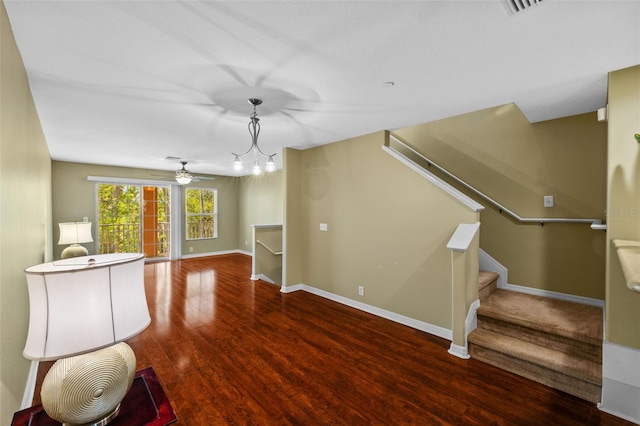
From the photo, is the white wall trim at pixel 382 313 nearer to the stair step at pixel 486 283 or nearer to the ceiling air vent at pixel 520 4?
the stair step at pixel 486 283

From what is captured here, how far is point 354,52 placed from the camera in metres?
1.84

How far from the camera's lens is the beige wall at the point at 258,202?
7391mm

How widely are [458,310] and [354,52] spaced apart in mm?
2506

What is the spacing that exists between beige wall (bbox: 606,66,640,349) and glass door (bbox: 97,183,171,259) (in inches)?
331

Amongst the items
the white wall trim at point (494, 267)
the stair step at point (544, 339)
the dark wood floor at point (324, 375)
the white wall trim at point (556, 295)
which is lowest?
the dark wood floor at point (324, 375)

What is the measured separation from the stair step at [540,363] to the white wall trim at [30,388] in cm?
360

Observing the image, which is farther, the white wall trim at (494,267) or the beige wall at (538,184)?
the white wall trim at (494,267)

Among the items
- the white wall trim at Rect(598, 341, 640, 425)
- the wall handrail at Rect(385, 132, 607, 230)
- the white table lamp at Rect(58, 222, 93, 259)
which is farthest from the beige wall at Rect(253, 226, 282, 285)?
the white wall trim at Rect(598, 341, 640, 425)

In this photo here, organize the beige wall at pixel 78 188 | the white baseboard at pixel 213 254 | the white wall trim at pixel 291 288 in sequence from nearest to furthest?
the white wall trim at pixel 291 288 → the beige wall at pixel 78 188 → the white baseboard at pixel 213 254

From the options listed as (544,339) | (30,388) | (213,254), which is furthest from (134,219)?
(544,339)

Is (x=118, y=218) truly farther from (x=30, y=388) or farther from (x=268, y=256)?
(x=30, y=388)

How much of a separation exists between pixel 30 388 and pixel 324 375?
89.4 inches

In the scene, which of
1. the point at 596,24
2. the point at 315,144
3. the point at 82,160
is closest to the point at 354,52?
the point at 596,24

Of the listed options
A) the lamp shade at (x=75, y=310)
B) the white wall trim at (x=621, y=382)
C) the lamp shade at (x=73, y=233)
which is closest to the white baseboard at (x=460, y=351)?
the white wall trim at (x=621, y=382)
